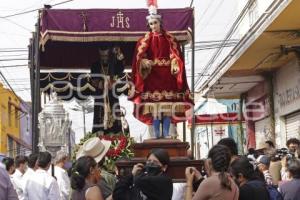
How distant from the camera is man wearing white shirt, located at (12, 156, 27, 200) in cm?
793

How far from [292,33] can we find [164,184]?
27.9ft

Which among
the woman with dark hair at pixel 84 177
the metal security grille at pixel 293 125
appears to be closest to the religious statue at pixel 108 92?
the metal security grille at pixel 293 125

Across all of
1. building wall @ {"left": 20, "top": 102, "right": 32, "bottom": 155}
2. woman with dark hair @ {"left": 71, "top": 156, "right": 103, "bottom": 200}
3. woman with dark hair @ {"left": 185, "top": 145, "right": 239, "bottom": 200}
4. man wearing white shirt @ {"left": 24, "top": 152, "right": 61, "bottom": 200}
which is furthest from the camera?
building wall @ {"left": 20, "top": 102, "right": 32, "bottom": 155}

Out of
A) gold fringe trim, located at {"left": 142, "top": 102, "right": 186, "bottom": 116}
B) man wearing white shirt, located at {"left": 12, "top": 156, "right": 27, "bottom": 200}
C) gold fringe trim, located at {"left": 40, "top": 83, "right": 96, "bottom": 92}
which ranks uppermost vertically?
gold fringe trim, located at {"left": 40, "top": 83, "right": 96, "bottom": 92}

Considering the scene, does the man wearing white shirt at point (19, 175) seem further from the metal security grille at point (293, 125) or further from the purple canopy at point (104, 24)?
the metal security grille at point (293, 125)

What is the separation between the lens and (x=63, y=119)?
43.5ft

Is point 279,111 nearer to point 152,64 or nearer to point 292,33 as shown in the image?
point 292,33

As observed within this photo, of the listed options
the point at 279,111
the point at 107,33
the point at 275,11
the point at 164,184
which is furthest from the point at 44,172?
the point at 279,111

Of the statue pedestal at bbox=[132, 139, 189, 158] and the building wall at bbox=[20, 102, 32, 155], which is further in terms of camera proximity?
the building wall at bbox=[20, 102, 32, 155]

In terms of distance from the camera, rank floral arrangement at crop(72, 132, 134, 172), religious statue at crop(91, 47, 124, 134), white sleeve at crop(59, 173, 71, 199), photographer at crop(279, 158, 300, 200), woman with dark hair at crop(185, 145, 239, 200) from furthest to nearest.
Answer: religious statue at crop(91, 47, 124, 134) → floral arrangement at crop(72, 132, 134, 172) → white sleeve at crop(59, 173, 71, 199) → photographer at crop(279, 158, 300, 200) → woman with dark hair at crop(185, 145, 239, 200)

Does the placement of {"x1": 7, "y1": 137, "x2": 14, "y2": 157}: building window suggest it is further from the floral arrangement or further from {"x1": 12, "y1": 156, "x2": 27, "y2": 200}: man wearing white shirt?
the floral arrangement

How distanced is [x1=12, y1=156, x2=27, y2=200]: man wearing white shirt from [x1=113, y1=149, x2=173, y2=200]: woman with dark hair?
3.18m

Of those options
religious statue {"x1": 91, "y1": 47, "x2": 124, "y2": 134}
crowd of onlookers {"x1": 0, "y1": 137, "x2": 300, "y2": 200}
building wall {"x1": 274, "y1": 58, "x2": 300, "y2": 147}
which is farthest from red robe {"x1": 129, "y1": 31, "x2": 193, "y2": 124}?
building wall {"x1": 274, "y1": 58, "x2": 300, "y2": 147}

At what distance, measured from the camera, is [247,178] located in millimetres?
5250
